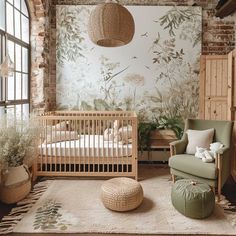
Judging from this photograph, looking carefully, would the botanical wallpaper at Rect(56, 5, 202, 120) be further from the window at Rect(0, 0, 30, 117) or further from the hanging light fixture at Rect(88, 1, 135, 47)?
the hanging light fixture at Rect(88, 1, 135, 47)

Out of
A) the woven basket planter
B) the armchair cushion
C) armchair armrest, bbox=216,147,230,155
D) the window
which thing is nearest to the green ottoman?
the armchair cushion

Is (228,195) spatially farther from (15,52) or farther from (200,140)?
(15,52)

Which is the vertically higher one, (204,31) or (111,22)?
(204,31)

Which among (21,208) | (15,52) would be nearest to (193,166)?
→ (21,208)

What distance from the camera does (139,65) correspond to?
467cm

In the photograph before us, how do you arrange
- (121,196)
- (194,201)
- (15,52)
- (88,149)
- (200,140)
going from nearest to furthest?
(194,201) < (121,196) < (200,140) < (88,149) < (15,52)

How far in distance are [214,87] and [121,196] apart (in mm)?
2547

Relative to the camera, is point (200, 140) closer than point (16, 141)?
No

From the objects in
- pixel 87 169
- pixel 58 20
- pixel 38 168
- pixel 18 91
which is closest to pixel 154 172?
pixel 87 169

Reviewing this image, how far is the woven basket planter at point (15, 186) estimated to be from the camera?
281 cm

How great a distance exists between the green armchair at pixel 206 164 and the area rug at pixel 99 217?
0.28 metres

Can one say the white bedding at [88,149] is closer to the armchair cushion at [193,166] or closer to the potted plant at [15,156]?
the potted plant at [15,156]

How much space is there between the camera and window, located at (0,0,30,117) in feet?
11.1

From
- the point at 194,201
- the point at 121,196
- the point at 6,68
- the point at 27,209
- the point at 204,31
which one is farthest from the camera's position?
the point at 204,31
